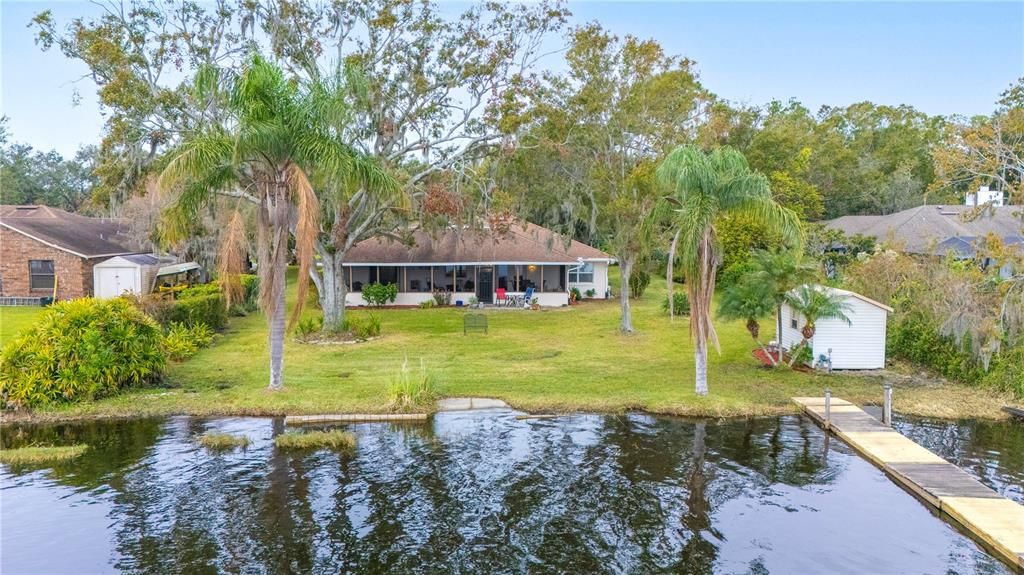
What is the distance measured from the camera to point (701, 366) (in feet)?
52.3

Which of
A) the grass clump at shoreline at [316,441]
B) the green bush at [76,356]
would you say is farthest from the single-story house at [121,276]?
the grass clump at shoreline at [316,441]

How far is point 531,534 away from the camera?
957cm

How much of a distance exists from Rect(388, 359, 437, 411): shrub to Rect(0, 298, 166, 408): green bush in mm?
6552

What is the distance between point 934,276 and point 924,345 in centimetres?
208

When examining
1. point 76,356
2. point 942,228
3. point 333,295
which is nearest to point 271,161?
point 76,356

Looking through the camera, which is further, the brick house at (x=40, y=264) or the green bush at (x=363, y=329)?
the brick house at (x=40, y=264)

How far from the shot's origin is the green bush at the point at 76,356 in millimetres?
14984

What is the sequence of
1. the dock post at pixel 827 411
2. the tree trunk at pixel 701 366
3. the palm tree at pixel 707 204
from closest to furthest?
the dock post at pixel 827 411 → the palm tree at pixel 707 204 → the tree trunk at pixel 701 366

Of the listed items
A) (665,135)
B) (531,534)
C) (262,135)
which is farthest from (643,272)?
(531,534)

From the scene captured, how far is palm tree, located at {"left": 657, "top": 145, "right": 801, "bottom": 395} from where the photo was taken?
48.8ft

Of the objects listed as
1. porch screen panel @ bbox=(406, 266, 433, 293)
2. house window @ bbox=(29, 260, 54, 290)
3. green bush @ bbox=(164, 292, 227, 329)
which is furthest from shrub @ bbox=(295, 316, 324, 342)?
house window @ bbox=(29, 260, 54, 290)

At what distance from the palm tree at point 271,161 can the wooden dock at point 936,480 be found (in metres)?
12.3

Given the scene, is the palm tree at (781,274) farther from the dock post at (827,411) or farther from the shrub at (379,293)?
the shrub at (379,293)

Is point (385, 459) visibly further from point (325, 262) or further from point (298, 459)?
point (325, 262)
